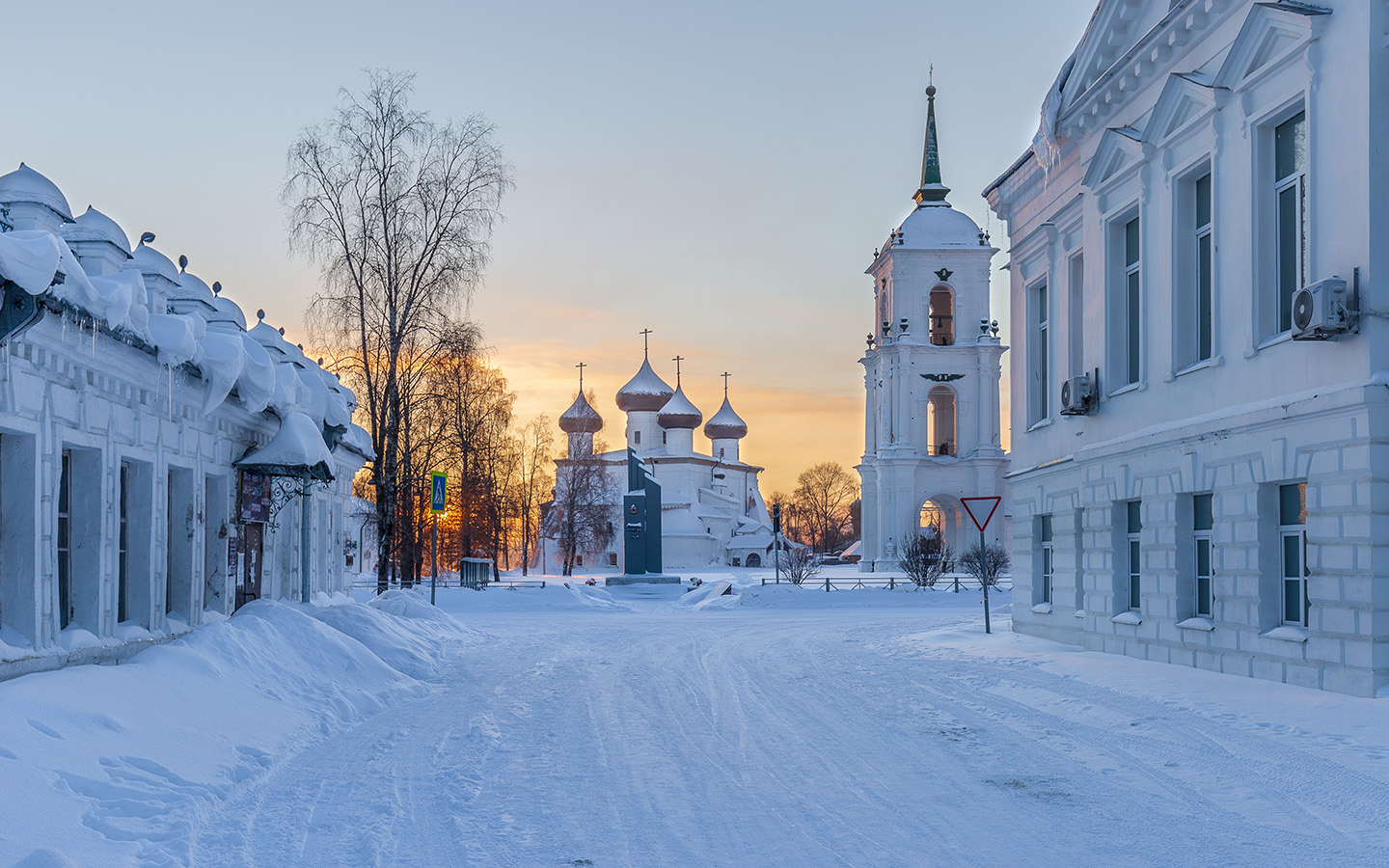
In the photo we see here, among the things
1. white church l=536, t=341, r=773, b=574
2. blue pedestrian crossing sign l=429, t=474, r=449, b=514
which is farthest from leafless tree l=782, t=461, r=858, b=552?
blue pedestrian crossing sign l=429, t=474, r=449, b=514

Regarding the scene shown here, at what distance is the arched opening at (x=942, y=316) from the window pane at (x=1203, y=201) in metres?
45.1

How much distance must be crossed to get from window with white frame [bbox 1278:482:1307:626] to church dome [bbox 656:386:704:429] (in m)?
94.3

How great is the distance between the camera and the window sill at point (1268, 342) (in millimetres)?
13297

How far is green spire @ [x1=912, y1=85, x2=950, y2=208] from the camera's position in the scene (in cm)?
6391

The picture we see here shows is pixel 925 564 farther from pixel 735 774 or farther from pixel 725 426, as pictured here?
pixel 725 426

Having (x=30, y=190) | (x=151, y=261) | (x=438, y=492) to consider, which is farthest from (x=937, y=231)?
(x=30, y=190)

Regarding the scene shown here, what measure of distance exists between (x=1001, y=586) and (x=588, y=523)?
42.4 meters

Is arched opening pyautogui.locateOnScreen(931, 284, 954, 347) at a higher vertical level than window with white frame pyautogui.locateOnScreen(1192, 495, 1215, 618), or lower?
higher

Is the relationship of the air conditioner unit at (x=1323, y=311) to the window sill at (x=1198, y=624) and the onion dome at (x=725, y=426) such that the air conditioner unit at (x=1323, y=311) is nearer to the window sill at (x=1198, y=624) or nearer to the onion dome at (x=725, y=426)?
the window sill at (x=1198, y=624)

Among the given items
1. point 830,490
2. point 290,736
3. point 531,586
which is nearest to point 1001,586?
point 531,586

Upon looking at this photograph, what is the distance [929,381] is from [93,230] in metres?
50.4

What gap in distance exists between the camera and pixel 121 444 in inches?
495

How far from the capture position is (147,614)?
13531 millimetres

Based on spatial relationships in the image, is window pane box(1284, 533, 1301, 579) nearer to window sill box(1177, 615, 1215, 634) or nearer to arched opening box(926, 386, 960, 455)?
window sill box(1177, 615, 1215, 634)
